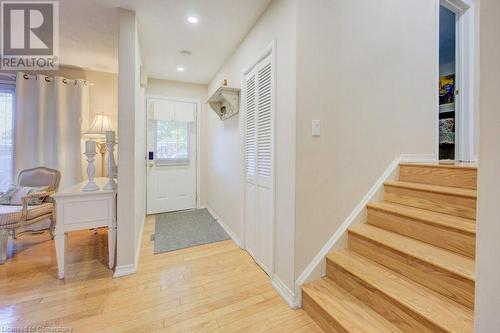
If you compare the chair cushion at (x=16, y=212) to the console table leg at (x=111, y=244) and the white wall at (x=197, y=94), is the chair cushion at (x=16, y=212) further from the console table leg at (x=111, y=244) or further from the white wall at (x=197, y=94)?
the white wall at (x=197, y=94)

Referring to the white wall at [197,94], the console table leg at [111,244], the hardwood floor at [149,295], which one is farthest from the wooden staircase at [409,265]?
the white wall at [197,94]

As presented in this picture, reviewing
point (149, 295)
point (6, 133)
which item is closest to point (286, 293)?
point (149, 295)

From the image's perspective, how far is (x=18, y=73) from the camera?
9.83ft

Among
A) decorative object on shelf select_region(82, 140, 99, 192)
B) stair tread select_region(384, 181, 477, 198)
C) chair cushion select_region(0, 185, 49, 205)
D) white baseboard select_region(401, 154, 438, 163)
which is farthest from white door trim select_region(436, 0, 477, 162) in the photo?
chair cushion select_region(0, 185, 49, 205)

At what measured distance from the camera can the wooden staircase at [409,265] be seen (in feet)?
3.71

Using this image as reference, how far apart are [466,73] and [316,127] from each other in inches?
95.6

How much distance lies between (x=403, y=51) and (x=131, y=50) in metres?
2.57

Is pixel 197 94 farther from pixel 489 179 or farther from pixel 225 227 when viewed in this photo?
pixel 489 179

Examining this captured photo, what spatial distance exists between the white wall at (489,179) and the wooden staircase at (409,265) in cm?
48

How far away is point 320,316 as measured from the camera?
1.41m

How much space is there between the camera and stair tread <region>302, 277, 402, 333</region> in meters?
1.21

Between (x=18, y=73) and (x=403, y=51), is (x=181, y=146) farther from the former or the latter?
(x=403, y=51)

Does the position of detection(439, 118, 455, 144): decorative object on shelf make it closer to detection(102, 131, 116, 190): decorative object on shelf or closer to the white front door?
the white front door

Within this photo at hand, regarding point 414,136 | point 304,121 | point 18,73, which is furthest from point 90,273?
point 414,136
